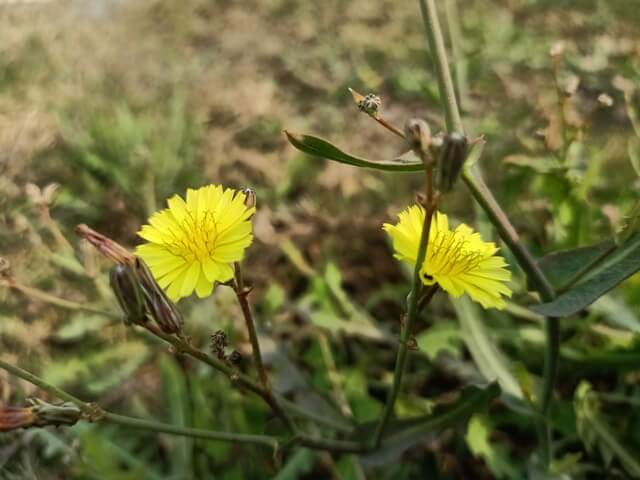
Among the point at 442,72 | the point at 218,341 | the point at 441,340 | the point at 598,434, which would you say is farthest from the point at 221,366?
the point at 598,434

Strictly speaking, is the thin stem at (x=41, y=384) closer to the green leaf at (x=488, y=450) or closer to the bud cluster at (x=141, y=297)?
the bud cluster at (x=141, y=297)

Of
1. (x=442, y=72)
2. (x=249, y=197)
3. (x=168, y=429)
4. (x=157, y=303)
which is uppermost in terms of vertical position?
(x=442, y=72)

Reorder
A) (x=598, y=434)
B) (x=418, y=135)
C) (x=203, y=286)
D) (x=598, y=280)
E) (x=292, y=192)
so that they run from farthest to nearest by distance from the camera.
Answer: (x=292, y=192), (x=598, y=434), (x=598, y=280), (x=203, y=286), (x=418, y=135)

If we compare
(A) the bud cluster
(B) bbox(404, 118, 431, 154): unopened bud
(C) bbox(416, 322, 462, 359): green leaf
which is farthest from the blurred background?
(B) bbox(404, 118, 431, 154): unopened bud

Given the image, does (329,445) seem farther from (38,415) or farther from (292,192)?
(292,192)

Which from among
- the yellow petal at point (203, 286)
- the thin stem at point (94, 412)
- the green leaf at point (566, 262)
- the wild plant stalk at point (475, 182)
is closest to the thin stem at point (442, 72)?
the wild plant stalk at point (475, 182)

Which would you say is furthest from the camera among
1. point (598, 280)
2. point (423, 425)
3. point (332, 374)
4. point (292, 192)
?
point (292, 192)

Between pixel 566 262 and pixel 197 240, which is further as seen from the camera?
pixel 566 262
